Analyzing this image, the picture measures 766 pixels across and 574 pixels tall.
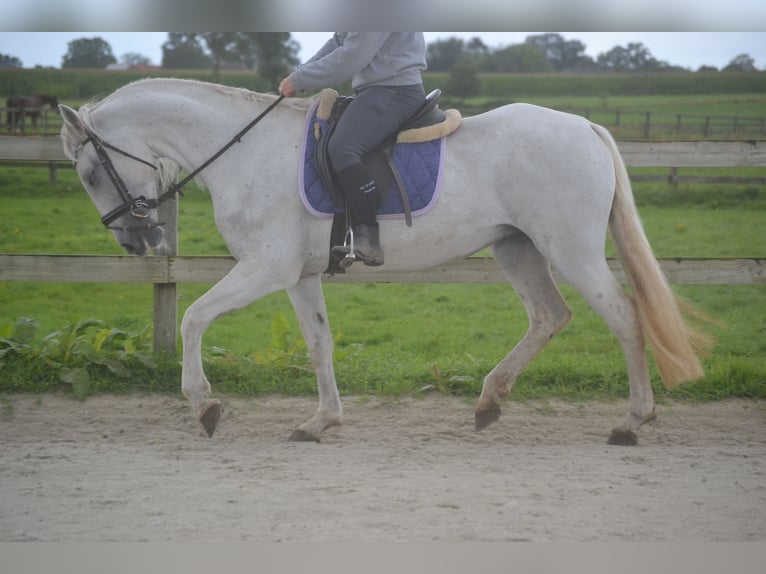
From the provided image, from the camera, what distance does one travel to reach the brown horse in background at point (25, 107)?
10.4 metres

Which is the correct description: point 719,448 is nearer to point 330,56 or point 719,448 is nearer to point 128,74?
point 330,56

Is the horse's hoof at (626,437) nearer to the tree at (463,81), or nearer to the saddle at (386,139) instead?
the saddle at (386,139)

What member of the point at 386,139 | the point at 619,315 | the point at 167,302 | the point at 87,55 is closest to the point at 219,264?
the point at 167,302

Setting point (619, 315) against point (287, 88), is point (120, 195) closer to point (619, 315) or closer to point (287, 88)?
point (287, 88)

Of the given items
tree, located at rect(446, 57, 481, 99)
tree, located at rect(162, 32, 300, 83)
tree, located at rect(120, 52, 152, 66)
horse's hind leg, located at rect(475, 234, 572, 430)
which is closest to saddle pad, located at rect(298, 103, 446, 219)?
horse's hind leg, located at rect(475, 234, 572, 430)

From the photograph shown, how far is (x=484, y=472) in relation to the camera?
14.2 feet

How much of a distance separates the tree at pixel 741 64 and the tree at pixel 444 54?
3111 mm

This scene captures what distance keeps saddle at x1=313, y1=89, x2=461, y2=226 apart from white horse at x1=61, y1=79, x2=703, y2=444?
0.41 ft

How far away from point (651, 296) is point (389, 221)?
1548mm

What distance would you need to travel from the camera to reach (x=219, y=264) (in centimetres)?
599

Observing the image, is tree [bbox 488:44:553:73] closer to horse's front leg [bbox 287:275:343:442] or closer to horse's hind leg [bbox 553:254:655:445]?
horse's hind leg [bbox 553:254:655:445]

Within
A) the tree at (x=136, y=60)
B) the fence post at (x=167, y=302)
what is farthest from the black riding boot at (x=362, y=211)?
the tree at (x=136, y=60)

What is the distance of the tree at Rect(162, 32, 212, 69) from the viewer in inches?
412

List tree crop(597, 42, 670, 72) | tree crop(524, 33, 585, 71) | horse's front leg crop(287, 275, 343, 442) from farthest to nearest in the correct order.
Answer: tree crop(597, 42, 670, 72) < tree crop(524, 33, 585, 71) < horse's front leg crop(287, 275, 343, 442)
